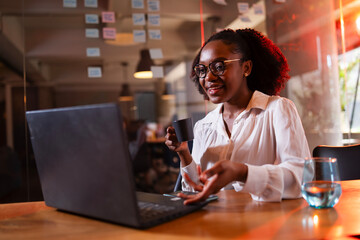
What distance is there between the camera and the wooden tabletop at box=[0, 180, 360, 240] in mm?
718

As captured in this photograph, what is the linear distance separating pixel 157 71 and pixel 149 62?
128 mm

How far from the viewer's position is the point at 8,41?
11.2ft

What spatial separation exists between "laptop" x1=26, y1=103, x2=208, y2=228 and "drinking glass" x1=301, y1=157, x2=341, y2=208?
0.28 meters

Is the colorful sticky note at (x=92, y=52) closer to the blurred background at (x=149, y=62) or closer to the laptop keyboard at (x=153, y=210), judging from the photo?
the blurred background at (x=149, y=62)

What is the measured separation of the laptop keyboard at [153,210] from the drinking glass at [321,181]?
351 mm

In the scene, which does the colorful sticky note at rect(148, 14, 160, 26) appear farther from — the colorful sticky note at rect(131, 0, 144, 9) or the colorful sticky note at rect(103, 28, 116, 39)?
the colorful sticky note at rect(103, 28, 116, 39)

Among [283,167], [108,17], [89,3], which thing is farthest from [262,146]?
[89,3]

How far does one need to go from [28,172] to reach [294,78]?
9.43 ft

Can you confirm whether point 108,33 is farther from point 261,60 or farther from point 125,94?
point 261,60

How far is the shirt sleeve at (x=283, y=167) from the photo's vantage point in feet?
3.33

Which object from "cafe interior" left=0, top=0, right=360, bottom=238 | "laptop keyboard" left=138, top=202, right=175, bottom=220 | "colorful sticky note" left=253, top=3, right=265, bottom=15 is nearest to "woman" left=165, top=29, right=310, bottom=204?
"laptop keyboard" left=138, top=202, right=175, bottom=220

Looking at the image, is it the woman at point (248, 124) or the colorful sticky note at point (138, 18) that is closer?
the woman at point (248, 124)

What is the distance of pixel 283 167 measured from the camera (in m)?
1.13

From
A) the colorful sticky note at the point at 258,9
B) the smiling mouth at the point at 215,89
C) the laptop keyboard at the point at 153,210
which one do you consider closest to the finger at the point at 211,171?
the laptop keyboard at the point at 153,210
